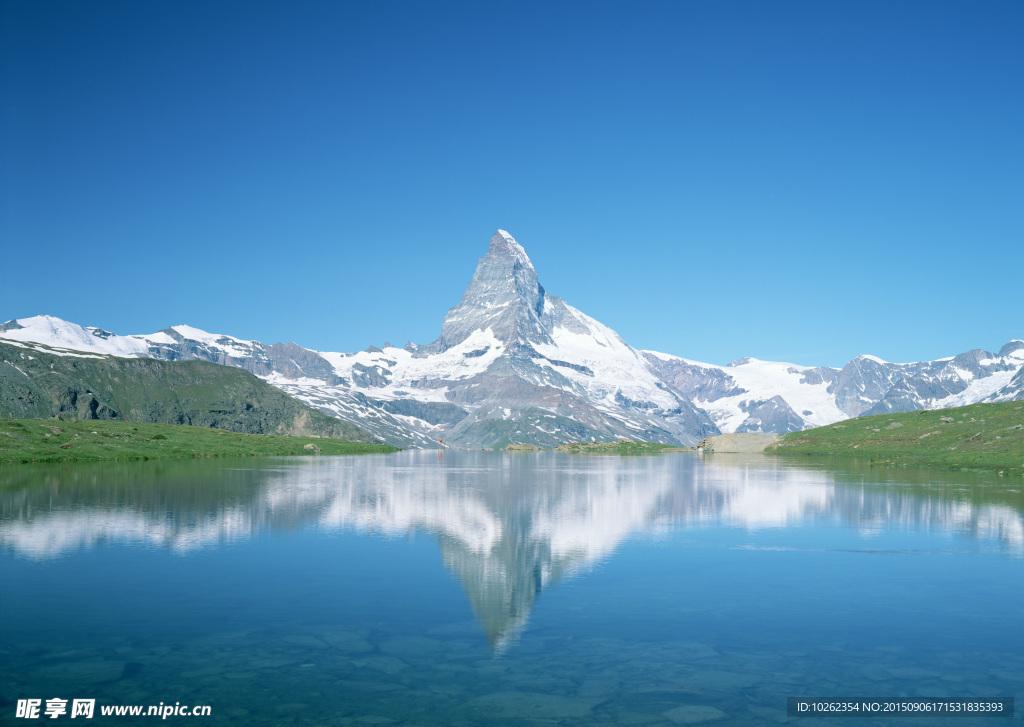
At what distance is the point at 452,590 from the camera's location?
33.2m

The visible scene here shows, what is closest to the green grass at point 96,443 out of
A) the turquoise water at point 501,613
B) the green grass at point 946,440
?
the turquoise water at point 501,613

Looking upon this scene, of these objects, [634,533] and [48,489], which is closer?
[634,533]

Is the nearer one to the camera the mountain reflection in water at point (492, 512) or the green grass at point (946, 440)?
the mountain reflection in water at point (492, 512)

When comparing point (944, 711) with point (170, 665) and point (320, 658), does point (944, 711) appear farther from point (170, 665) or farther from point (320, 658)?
point (170, 665)

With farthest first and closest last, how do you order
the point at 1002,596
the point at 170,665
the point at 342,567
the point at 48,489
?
the point at 48,489 < the point at 342,567 < the point at 1002,596 < the point at 170,665

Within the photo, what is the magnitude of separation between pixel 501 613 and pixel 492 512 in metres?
34.8

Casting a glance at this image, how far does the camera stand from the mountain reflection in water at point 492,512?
135 feet

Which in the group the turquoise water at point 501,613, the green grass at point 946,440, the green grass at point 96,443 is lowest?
the turquoise water at point 501,613

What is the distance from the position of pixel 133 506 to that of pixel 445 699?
4929cm

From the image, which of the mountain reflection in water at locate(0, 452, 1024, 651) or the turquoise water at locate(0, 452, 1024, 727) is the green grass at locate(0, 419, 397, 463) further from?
the turquoise water at locate(0, 452, 1024, 727)

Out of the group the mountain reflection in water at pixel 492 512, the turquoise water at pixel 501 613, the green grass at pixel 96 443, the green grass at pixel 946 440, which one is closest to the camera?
the turquoise water at pixel 501 613

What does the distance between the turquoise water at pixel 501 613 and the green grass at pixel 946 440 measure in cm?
6551

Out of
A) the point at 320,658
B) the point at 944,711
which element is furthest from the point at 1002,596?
the point at 320,658

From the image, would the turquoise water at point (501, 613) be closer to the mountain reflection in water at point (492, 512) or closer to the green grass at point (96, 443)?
the mountain reflection in water at point (492, 512)
